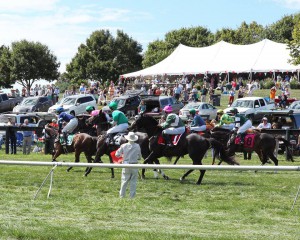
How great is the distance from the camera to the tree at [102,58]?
8806 cm

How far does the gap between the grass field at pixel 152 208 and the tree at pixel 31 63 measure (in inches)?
2585

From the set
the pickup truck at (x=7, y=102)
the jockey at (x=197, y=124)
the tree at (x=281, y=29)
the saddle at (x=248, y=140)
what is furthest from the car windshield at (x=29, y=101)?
the tree at (x=281, y=29)

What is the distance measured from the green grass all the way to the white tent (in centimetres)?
4029

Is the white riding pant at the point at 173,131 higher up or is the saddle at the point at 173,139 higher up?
the white riding pant at the point at 173,131

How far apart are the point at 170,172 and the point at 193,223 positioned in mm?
8736

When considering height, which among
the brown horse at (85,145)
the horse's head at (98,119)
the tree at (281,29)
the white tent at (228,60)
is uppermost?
the tree at (281,29)

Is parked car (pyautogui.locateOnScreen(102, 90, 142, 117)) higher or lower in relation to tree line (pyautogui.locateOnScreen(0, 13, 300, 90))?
lower

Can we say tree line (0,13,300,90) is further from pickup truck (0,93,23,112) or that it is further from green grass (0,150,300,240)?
green grass (0,150,300,240)

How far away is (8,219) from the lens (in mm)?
11070

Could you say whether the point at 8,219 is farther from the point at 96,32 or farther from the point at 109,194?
the point at 96,32

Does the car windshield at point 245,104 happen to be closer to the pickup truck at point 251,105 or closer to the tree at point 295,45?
the pickup truck at point 251,105

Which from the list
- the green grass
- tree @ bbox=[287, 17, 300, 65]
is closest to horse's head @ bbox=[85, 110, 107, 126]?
the green grass

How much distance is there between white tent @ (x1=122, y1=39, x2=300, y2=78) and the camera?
58347 mm

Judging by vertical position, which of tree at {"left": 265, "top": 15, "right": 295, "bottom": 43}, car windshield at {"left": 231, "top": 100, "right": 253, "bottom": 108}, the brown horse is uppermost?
tree at {"left": 265, "top": 15, "right": 295, "bottom": 43}
